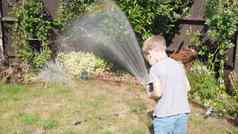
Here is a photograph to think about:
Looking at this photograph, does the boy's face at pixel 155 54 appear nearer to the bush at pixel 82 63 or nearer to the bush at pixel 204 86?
the bush at pixel 204 86

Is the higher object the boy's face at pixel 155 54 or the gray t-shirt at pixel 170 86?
the boy's face at pixel 155 54

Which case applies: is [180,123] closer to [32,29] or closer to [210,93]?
[210,93]

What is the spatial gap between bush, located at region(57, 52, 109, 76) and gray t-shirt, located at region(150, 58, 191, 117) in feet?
11.8

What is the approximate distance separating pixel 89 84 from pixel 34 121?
1709mm

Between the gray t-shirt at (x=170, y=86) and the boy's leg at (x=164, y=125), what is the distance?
0.06 metres

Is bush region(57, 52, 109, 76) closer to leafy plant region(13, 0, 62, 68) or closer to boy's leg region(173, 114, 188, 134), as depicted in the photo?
leafy plant region(13, 0, 62, 68)

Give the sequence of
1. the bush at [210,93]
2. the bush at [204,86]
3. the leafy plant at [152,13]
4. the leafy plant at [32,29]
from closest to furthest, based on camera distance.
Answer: the bush at [210,93] < the bush at [204,86] < the leafy plant at [152,13] < the leafy plant at [32,29]

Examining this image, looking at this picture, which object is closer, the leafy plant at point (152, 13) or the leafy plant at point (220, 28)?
the leafy plant at point (220, 28)

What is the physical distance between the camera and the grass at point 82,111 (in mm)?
5578

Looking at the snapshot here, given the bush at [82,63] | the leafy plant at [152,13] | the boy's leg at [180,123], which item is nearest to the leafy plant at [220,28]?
the leafy plant at [152,13]

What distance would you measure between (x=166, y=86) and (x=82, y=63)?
3815 mm

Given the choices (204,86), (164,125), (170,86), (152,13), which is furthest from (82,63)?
(170,86)

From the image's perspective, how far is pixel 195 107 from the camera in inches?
248

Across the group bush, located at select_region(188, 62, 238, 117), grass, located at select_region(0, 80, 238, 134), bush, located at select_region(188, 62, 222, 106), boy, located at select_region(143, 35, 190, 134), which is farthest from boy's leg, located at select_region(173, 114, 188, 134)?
bush, located at select_region(188, 62, 222, 106)
